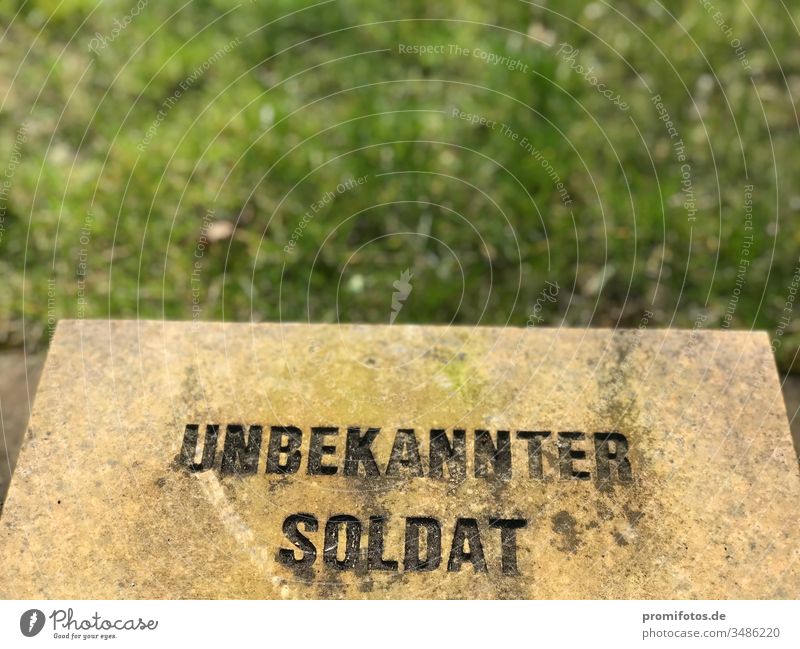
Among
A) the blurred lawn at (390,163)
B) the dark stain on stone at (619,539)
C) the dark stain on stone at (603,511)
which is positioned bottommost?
the dark stain on stone at (619,539)

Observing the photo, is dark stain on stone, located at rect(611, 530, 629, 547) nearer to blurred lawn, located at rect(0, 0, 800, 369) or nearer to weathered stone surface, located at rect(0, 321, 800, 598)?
weathered stone surface, located at rect(0, 321, 800, 598)

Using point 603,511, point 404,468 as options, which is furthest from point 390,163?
point 603,511

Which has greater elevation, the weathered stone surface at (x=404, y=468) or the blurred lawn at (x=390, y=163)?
the blurred lawn at (x=390, y=163)

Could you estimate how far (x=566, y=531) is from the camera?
2.36m

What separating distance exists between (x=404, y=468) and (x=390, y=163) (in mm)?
2183

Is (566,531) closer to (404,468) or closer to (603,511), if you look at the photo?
(603,511)

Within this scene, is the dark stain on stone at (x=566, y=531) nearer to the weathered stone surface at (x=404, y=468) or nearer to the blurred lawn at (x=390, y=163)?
the weathered stone surface at (x=404, y=468)

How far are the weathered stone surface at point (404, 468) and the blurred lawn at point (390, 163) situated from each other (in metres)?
1.18

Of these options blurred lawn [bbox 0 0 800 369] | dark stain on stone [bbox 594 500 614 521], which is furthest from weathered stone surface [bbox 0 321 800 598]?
blurred lawn [bbox 0 0 800 369]

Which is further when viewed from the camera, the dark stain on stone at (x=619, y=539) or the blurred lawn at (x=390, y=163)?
the blurred lawn at (x=390, y=163)

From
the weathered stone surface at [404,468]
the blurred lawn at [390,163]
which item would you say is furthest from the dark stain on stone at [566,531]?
the blurred lawn at [390,163]

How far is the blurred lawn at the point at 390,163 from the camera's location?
400cm

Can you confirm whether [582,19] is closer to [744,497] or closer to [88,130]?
[88,130]

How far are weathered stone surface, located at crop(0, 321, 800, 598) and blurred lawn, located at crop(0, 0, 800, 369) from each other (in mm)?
1176
